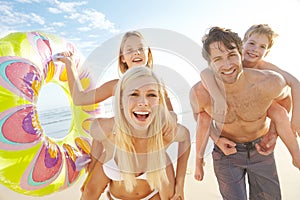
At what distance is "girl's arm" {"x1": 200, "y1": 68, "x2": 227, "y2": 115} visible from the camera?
1893 mm

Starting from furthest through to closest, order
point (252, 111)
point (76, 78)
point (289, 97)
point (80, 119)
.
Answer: point (80, 119)
point (76, 78)
point (289, 97)
point (252, 111)

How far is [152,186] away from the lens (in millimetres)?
1914

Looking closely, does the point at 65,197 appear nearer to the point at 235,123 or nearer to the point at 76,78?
the point at 76,78

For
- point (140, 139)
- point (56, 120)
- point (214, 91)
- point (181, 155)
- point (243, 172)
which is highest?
point (56, 120)

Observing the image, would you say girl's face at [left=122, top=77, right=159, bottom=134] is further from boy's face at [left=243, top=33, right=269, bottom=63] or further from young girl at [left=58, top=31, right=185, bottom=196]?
boy's face at [left=243, top=33, right=269, bottom=63]

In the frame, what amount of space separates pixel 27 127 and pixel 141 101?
89 cm

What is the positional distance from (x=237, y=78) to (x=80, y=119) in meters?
1.39

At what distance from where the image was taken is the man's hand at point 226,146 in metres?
1.96

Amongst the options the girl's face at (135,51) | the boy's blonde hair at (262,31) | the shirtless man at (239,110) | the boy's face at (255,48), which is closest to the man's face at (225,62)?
the shirtless man at (239,110)

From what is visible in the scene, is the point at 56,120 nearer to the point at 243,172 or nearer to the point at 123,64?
the point at 123,64

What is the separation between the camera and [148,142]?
1919 millimetres

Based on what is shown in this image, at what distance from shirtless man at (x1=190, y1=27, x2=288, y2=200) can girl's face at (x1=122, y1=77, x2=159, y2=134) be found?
281 mm

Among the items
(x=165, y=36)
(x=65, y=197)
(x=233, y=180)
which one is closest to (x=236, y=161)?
(x=233, y=180)

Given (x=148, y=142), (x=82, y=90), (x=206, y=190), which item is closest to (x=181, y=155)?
(x=148, y=142)
